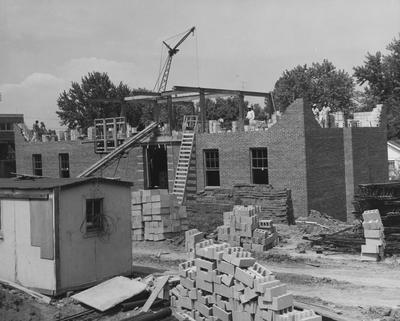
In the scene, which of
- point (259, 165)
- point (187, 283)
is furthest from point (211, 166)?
point (187, 283)

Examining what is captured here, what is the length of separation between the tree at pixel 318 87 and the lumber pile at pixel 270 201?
45.7 metres

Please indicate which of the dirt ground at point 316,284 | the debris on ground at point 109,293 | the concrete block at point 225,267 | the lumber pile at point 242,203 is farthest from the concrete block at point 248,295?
the lumber pile at point 242,203

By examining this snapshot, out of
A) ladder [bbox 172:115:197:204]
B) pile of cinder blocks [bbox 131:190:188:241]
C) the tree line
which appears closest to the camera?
pile of cinder blocks [bbox 131:190:188:241]

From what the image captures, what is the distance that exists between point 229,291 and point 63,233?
4.88 metres

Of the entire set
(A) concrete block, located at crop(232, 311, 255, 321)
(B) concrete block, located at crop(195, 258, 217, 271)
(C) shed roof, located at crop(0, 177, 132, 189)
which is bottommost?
(A) concrete block, located at crop(232, 311, 255, 321)

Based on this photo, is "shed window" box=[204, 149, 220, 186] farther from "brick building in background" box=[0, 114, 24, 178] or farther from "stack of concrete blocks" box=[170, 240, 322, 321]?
"brick building in background" box=[0, 114, 24, 178]

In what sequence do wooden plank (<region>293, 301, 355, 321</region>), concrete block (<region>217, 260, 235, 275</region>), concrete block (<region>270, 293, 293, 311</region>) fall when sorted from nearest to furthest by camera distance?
concrete block (<region>270, 293, 293, 311</region>)
concrete block (<region>217, 260, 235, 275</region>)
wooden plank (<region>293, 301, 355, 321</region>)

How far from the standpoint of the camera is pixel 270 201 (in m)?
24.1

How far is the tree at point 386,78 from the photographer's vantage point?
55438 mm

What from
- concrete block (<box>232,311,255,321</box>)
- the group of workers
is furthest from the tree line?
concrete block (<box>232,311,255,321</box>)

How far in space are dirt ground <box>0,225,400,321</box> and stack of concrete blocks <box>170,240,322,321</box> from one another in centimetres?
149

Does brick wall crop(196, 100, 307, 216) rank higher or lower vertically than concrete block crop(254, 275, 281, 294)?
higher

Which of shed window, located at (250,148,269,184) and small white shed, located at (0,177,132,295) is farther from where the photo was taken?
shed window, located at (250,148,269,184)

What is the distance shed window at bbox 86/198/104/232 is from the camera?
1488cm
